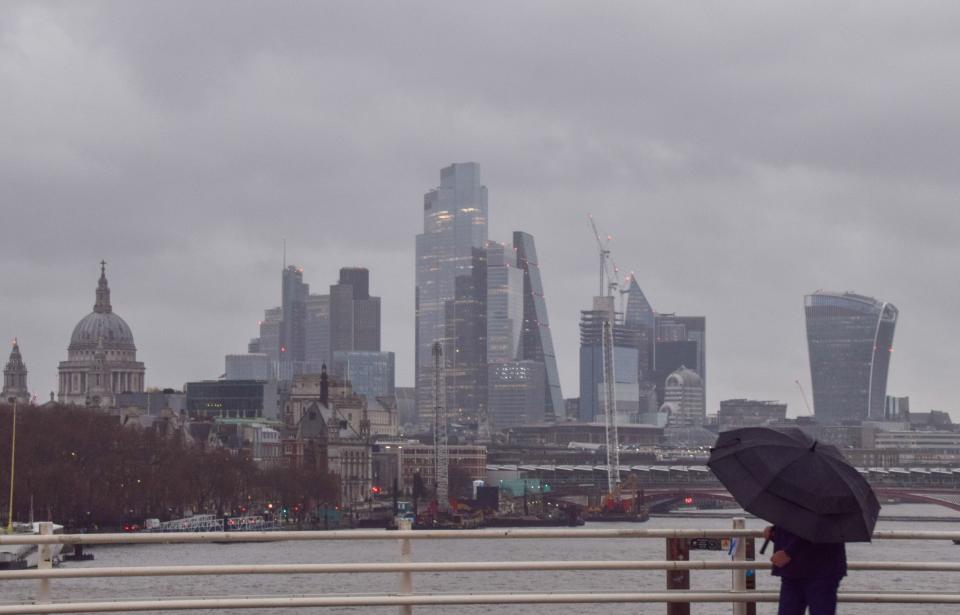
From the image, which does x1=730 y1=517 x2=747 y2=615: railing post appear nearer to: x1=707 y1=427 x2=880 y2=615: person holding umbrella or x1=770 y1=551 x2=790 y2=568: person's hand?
x1=707 y1=427 x2=880 y2=615: person holding umbrella

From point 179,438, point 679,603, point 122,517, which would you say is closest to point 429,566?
point 679,603

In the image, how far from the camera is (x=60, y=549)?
309 feet

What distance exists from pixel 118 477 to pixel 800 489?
480ft

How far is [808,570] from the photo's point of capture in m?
14.9

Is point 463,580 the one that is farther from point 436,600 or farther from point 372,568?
point 372,568

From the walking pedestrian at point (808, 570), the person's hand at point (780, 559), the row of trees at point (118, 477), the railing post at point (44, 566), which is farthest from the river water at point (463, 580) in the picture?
the row of trees at point (118, 477)

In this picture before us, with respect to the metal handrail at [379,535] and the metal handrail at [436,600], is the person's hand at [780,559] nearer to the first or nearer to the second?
the metal handrail at [379,535]

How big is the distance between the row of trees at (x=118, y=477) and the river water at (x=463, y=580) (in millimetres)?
20416

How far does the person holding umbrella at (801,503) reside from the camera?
47.8ft

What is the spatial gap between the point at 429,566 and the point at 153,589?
143ft

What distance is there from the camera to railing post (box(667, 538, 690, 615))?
15625 millimetres

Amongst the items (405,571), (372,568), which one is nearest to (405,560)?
(405,571)

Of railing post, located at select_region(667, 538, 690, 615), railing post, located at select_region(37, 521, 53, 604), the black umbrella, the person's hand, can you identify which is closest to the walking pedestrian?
the person's hand

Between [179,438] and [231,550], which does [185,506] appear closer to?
[179,438]
